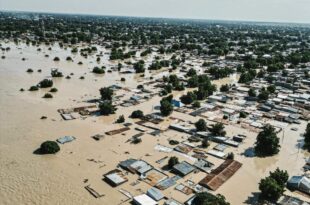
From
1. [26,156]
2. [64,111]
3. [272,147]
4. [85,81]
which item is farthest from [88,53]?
[272,147]

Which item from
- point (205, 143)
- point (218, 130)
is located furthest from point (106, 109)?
point (218, 130)

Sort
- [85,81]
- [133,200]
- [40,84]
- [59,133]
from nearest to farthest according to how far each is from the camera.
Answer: [133,200] → [59,133] → [40,84] → [85,81]

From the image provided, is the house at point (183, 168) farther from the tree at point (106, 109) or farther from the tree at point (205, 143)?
the tree at point (106, 109)

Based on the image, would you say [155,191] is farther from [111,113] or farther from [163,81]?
[163,81]

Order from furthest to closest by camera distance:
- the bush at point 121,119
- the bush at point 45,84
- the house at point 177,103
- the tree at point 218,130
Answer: the bush at point 45,84
the house at point 177,103
the bush at point 121,119
the tree at point 218,130

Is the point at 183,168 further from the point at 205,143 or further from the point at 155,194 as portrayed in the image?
the point at 205,143

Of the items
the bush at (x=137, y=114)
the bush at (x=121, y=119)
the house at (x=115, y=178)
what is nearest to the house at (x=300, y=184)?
the house at (x=115, y=178)

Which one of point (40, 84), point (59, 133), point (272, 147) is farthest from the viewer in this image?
point (40, 84)
